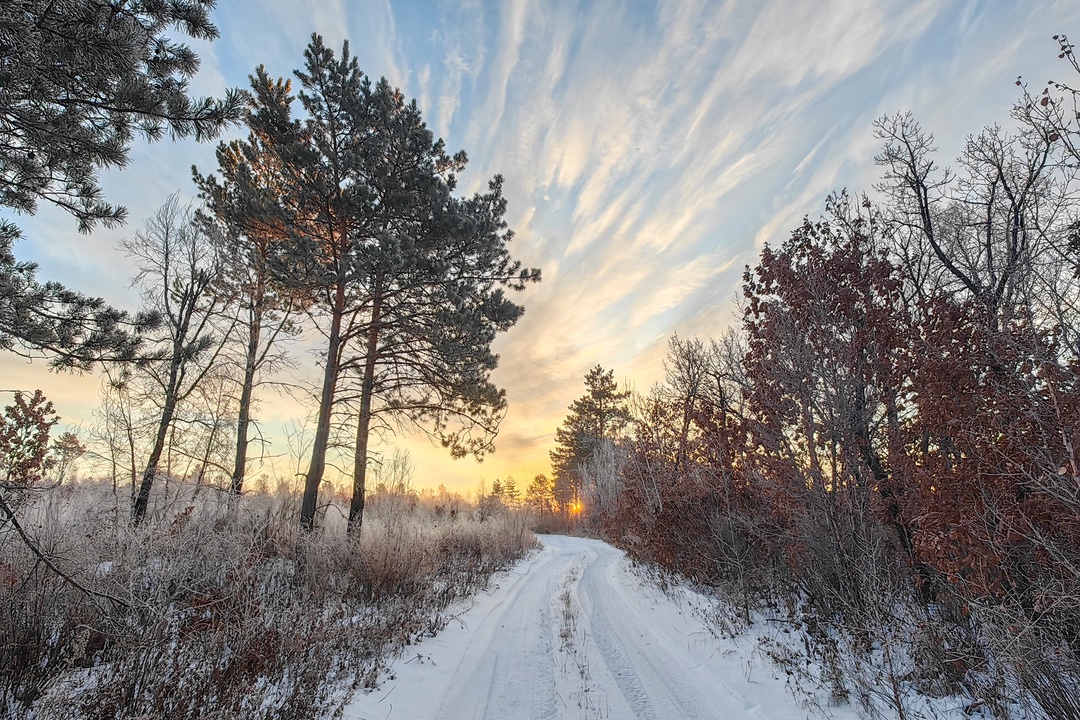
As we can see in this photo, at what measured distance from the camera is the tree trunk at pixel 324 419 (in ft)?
30.1

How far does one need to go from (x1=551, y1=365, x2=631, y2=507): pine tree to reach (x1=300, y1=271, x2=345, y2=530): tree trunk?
30.7 m

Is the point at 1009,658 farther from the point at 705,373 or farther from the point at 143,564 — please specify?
the point at 705,373

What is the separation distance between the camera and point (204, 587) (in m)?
5.29

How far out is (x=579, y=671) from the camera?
5.12 meters

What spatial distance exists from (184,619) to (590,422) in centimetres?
3703

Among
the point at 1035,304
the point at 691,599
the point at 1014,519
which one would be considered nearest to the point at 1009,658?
the point at 1014,519

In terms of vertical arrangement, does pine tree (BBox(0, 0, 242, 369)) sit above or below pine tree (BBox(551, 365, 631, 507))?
below

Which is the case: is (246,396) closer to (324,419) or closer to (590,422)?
(324,419)

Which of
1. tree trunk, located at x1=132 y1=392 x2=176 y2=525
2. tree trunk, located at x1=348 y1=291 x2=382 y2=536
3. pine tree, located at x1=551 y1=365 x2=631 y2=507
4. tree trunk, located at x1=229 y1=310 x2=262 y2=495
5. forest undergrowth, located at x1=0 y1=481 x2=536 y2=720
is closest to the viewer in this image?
forest undergrowth, located at x1=0 y1=481 x2=536 y2=720

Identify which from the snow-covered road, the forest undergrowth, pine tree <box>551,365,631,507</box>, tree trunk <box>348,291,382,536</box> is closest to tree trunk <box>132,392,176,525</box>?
the forest undergrowth

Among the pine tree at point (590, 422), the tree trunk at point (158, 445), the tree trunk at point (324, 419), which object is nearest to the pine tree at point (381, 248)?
the tree trunk at point (324, 419)

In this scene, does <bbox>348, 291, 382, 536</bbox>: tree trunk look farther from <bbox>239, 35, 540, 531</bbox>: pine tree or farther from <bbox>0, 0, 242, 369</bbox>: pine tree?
<bbox>0, 0, 242, 369</bbox>: pine tree

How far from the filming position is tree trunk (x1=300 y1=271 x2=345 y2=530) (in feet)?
30.1

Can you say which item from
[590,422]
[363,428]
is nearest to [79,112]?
[363,428]
